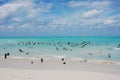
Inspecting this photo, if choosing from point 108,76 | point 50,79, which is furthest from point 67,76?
point 108,76

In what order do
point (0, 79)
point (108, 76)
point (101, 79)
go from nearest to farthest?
point (0, 79), point (101, 79), point (108, 76)

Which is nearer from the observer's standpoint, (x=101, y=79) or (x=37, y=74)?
(x=101, y=79)

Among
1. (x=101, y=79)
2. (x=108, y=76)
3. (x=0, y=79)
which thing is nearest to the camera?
(x=0, y=79)

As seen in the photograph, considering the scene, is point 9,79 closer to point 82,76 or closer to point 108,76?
point 82,76

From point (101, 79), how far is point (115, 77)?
1.22 m

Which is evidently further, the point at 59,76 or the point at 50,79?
the point at 59,76

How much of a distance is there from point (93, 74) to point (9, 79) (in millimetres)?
5159

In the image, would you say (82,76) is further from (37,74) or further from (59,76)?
(37,74)

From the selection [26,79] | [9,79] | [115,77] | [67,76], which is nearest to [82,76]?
[67,76]

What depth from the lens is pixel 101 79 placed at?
13.6 metres

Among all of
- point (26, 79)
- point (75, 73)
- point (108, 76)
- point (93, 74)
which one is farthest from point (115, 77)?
point (26, 79)

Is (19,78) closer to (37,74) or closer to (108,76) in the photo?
(37,74)

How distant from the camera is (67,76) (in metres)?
14.2

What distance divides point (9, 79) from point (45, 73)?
3041mm
